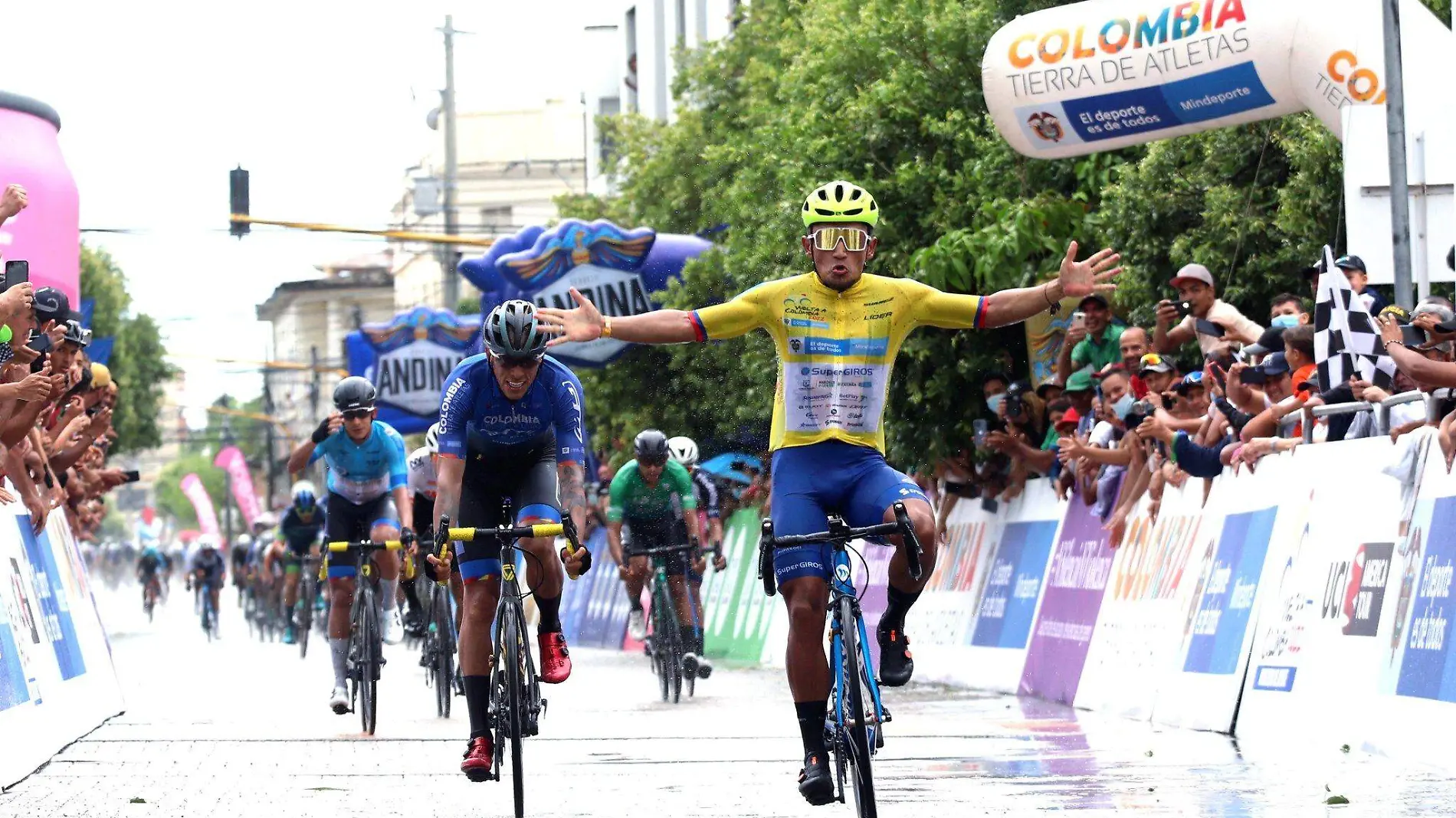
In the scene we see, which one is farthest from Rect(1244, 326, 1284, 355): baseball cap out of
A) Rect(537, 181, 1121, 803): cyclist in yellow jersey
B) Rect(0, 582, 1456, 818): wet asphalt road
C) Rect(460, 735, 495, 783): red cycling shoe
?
Rect(460, 735, 495, 783): red cycling shoe

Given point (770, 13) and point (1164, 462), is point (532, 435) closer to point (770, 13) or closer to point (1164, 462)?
point (1164, 462)

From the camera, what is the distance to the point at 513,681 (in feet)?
34.8

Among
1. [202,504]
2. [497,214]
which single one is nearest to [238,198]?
[202,504]

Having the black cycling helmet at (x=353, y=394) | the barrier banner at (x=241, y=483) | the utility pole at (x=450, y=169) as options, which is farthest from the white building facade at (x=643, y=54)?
the black cycling helmet at (x=353, y=394)

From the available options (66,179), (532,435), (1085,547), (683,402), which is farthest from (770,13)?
(532,435)

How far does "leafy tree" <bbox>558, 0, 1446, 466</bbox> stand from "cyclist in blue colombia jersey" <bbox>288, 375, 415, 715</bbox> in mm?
5651

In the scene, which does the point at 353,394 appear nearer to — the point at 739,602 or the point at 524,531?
the point at 524,531

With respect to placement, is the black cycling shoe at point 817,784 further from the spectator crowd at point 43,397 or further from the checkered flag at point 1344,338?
the checkered flag at point 1344,338

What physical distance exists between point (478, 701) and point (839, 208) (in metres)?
2.79

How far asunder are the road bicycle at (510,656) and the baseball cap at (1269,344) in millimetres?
5868

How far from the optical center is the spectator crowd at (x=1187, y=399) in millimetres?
12555

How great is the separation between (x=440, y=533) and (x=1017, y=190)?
1335 centimetres

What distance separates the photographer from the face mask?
1689 centimetres

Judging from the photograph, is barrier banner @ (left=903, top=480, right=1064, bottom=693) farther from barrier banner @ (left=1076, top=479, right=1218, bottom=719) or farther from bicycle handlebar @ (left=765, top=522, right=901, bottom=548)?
bicycle handlebar @ (left=765, top=522, right=901, bottom=548)
